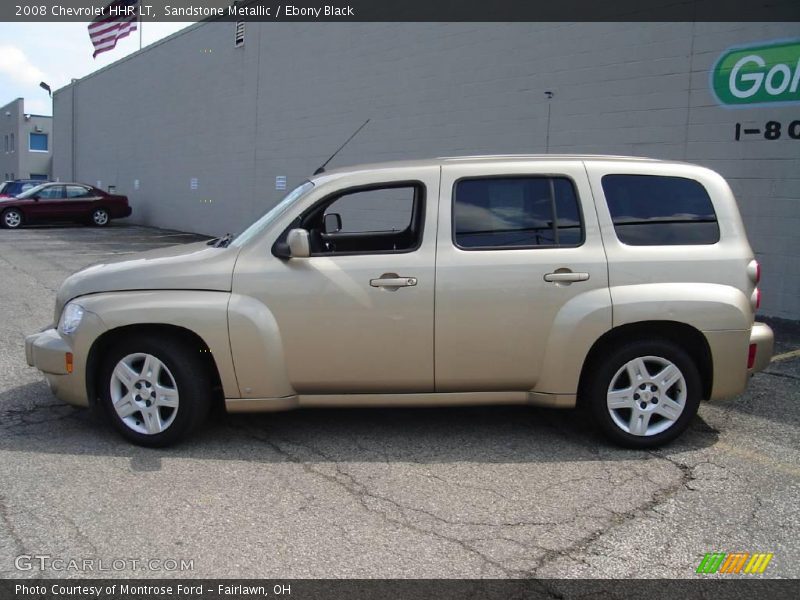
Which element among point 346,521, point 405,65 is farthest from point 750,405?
point 405,65

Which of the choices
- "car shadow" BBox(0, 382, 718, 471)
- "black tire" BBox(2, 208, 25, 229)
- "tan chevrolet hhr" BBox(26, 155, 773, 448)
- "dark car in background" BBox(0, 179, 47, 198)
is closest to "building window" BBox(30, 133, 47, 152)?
"dark car in background" BBox(0, 179, 47, 198)

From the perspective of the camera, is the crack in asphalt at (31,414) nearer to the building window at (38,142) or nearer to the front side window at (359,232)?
the front side window at (359,232)

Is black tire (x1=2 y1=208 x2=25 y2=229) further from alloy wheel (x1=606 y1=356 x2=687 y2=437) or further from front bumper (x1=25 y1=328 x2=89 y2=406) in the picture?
alloy wheel (x1=606 y1=356 x2=687 y2=437)

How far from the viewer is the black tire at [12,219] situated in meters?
24.1

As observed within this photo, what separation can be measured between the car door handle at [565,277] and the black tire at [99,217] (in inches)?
946

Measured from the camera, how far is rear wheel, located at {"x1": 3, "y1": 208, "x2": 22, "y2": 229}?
24.1 metres

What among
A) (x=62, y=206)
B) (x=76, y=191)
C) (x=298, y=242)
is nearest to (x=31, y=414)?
(x=298, y=242)

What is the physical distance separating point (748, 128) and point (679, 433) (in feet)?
18.3

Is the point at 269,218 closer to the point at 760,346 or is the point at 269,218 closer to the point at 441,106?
the point at 760,346

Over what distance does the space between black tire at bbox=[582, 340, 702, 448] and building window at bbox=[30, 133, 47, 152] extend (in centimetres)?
5359

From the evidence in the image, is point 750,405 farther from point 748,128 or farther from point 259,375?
point 748,128

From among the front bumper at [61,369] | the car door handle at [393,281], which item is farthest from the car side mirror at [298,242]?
the front bumper at [61,369]

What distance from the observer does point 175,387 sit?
4.74m

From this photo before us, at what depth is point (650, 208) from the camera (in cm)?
492
